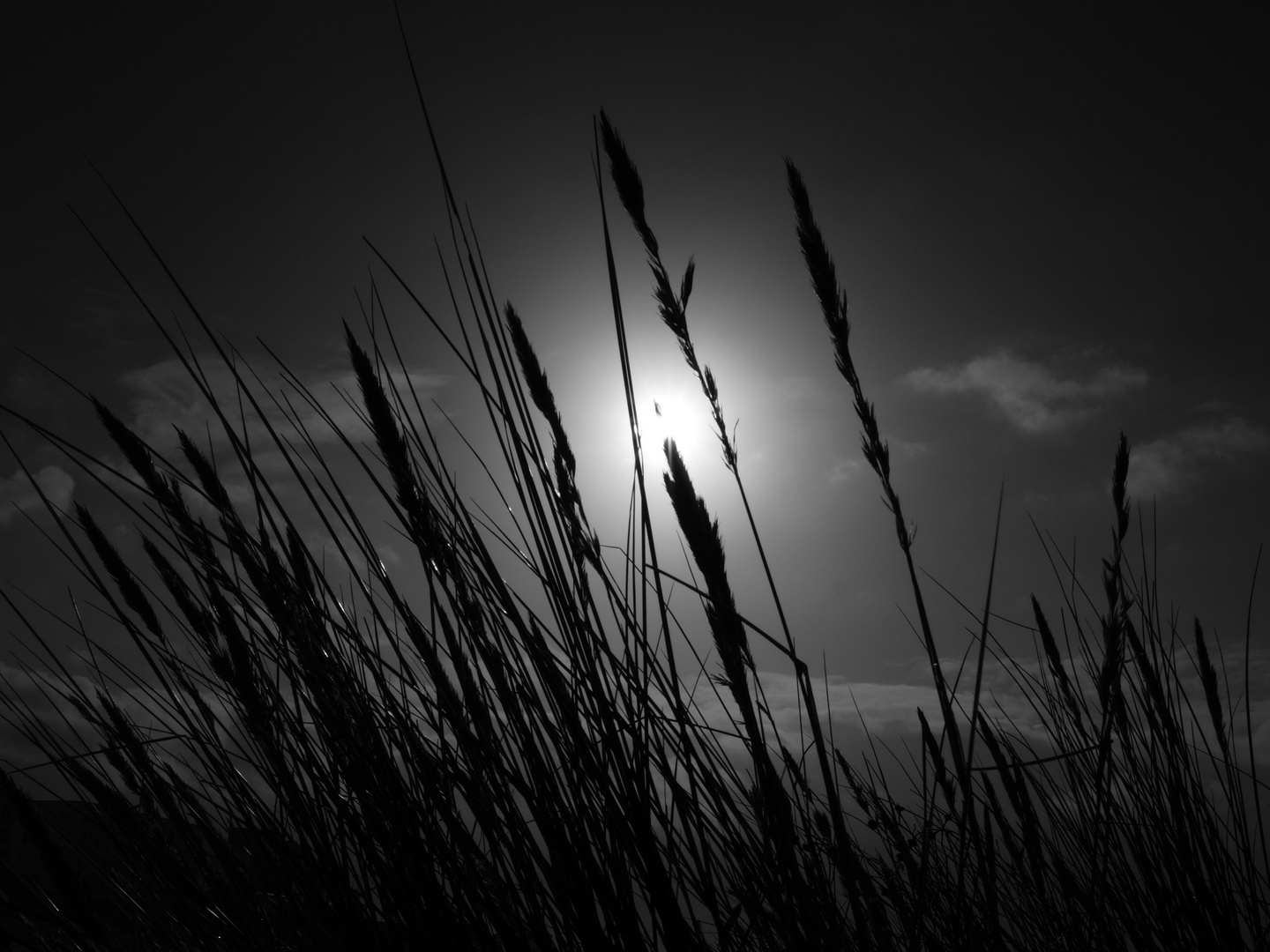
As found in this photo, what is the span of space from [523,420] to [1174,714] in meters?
1.61

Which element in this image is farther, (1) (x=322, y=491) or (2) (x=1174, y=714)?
(2) (x=1174, y=714)

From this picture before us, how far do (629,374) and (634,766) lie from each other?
0.51 meters

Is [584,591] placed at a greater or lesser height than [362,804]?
greater

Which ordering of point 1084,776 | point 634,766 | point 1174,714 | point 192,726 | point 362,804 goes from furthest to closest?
point 1084,776 → point 1174,714 → point 192,726 → point 362,804 → point 634,766

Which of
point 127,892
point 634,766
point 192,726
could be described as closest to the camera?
point 634,766

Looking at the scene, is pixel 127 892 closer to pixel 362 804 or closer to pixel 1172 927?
pixel 362 804

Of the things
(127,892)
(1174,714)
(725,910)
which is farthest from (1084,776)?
(127,892)

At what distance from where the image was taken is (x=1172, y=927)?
1.33 meters

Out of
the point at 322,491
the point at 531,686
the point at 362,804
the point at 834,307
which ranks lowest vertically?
the point at 362,804

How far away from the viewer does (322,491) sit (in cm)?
104

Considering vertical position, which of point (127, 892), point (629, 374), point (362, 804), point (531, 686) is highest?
point (629, 374)

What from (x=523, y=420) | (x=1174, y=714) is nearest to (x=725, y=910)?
(x=523, y=420)

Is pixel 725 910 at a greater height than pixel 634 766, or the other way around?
pixel 634 766

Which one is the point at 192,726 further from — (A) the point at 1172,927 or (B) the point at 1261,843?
(B) the point at 1261,843
